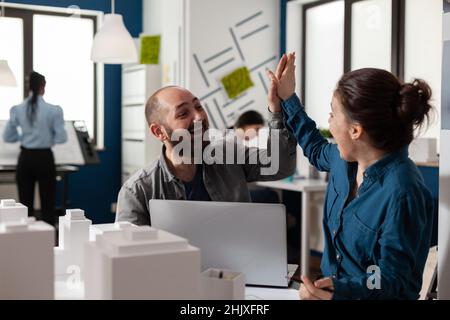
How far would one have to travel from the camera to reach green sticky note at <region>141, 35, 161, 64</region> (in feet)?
17.8

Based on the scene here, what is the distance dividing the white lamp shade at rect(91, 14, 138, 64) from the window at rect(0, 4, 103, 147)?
1925mm

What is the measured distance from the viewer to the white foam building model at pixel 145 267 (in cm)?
93

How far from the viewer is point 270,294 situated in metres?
1.39

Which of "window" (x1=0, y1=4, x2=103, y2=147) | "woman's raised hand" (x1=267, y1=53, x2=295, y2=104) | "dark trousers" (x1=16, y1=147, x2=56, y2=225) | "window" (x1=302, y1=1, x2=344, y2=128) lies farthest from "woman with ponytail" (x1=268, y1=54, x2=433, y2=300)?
"window" (x1=0, y1=4, x2=103, y2=147)

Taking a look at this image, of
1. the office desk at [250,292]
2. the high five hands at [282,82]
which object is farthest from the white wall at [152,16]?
the office desk at [250,292]

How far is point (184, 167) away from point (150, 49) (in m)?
3.61

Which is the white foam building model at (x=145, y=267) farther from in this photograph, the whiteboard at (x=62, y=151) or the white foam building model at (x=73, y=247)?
the whiteboard at (x=62, y=151)

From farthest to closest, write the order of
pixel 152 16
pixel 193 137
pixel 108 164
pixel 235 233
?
1. pixel 108 164
2. pixel 152 16
3. pixel 193 137
4. pixel 235 233

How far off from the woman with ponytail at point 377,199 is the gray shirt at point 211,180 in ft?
1.38

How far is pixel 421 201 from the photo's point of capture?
1.35 meters

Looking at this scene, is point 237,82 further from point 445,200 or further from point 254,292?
point 254,292

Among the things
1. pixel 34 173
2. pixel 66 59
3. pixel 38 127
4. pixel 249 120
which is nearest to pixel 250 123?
pixel 249 120

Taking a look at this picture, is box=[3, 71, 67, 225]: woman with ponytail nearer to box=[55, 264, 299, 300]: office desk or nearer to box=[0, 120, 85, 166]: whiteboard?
box=[0, 120, 85, 166]: whiteboard
